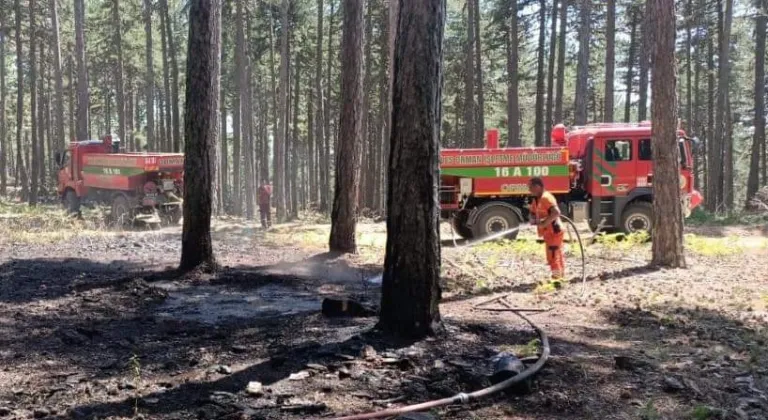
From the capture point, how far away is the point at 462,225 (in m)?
16.5

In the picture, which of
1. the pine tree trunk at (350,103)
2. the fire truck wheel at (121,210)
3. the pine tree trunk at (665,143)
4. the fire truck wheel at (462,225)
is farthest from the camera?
the fire truck wheel at (121,210)

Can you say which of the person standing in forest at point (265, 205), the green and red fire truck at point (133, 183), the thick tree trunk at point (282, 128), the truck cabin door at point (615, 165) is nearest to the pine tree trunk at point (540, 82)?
the thick tree trunk at point (282, 128)

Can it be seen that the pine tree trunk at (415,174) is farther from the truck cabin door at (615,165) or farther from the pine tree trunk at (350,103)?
the truck cabin door at (615,165)

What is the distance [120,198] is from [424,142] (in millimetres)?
19114

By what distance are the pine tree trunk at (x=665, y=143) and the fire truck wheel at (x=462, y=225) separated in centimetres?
604

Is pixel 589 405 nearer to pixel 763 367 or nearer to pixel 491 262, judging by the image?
pixel 763 367

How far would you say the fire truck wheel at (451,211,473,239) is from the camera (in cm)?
1634

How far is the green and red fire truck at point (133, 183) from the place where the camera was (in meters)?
21.4

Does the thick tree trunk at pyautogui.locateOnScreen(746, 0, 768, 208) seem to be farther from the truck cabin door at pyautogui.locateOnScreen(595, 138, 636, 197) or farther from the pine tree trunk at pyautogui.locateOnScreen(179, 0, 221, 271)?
the pine tree trunk at pyautogui.locateOnScreen(179, 0, 221, 271)

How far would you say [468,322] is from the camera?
6777 mm

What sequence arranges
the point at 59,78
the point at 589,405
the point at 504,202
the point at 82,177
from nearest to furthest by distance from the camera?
the point at 589,405, the point at 504,202, the point at 82,177, the point at 59,78

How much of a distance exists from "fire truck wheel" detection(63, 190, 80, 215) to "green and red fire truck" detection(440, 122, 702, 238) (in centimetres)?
1568

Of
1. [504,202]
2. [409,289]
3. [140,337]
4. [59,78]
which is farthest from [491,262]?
[59,78]

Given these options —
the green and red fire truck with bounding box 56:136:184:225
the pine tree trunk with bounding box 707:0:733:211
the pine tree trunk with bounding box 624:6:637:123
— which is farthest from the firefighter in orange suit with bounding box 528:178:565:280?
the pine tree trunk with bounding box 624:6:637:123
